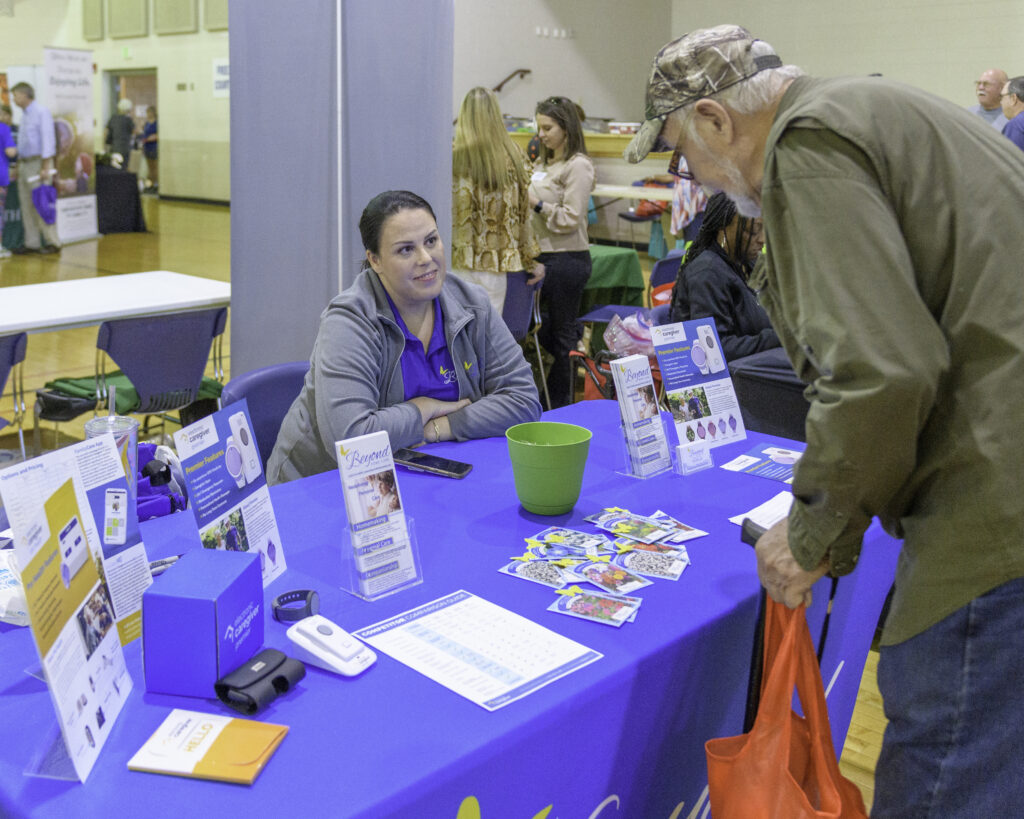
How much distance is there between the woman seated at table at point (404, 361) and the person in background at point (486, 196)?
2157mm

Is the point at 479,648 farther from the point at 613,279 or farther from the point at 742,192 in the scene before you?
the point at 613,279

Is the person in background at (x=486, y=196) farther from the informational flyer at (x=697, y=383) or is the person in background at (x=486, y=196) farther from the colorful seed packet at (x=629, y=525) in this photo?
the colorful seed packet at (x=629, y=525)

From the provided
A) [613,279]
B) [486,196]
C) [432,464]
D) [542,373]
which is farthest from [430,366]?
[613,279]

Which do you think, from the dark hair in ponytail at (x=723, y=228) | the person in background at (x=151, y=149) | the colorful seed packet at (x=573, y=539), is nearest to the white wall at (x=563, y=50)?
the person in background at (x=151, y=149)

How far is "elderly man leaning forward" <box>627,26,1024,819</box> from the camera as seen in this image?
1.02 metres

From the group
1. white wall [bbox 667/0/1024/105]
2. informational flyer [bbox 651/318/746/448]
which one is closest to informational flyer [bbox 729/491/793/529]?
informational flyer [bbox 651/318/746/448]

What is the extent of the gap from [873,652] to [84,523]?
2.39 meters

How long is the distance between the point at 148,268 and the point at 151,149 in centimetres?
122

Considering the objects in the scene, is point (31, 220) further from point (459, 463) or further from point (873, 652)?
point (873, 652)

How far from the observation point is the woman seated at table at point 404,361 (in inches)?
82.3

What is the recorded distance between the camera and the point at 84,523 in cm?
107

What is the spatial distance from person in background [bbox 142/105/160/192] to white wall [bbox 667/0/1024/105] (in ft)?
24.0

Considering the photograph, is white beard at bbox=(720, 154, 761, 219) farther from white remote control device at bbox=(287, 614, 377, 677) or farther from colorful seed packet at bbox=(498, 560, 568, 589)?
white remote control device at bbox=(287, 614, 377, 677)

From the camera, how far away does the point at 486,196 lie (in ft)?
14.8
